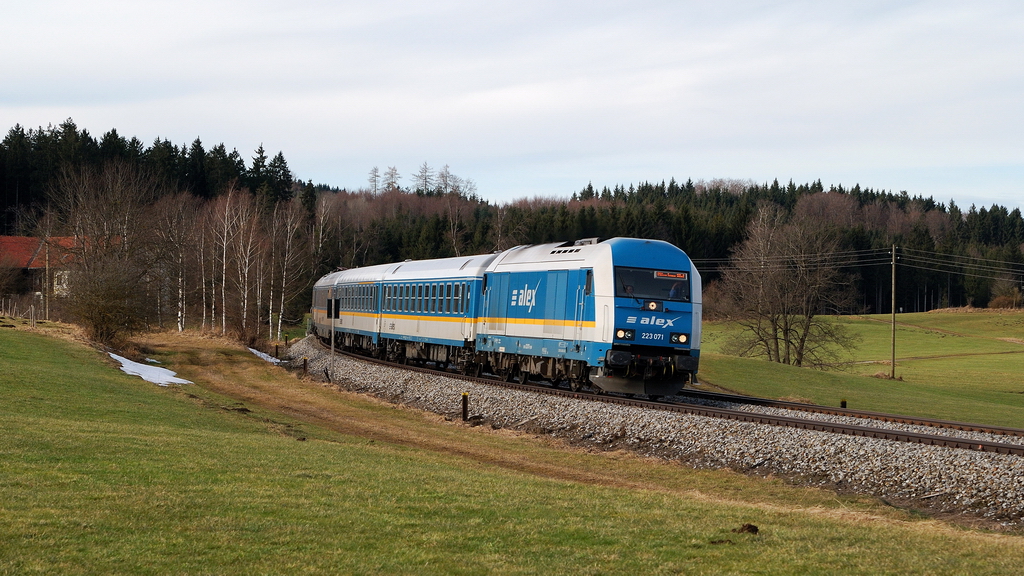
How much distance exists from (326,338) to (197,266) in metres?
22.9

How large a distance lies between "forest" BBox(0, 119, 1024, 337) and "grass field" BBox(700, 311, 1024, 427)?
655cm

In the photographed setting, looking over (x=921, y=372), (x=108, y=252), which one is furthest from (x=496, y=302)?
(x=921, y=372)

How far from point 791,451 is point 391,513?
29.5ft

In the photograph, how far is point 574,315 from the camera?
22.6 meters

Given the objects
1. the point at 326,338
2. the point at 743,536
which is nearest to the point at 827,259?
the point at 326,338

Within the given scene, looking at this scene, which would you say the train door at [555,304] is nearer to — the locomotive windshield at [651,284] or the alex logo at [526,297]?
the alex logo at [526,297]

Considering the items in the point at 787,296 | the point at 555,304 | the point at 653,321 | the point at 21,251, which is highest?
the point at 21,251

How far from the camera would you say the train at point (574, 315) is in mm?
21562

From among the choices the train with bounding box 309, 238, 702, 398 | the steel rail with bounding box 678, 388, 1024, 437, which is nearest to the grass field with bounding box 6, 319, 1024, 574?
the train with bounding box 309, 238, 702, 398

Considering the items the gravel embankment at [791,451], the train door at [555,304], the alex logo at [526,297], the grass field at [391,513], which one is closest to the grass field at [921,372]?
the alex logo at [526,297]

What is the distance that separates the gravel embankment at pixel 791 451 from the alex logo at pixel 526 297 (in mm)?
2488

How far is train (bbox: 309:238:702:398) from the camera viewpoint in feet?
70.7

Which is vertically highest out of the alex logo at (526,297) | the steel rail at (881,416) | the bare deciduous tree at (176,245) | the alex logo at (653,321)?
the bare deciduous tree at (176,245)

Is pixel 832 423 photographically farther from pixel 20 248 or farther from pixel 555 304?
pixel 20 248
